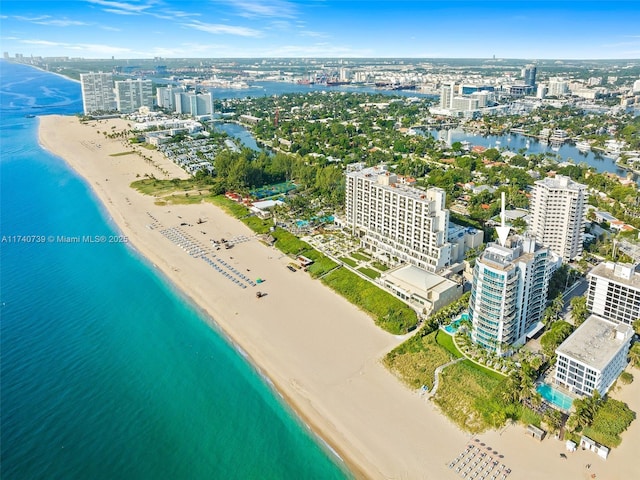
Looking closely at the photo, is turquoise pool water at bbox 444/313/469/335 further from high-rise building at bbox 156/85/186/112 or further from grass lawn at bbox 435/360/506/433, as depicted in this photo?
high-rise building at bbox 156/85/186/112

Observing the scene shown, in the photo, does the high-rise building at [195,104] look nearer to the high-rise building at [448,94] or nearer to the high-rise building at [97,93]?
the high-rise building at [97,93]

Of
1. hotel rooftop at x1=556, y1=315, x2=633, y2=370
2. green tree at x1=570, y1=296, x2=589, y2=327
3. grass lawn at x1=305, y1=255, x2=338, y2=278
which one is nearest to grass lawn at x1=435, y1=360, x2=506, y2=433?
hotel rooftop at x1=556, y1=315, x2=633, y2=370

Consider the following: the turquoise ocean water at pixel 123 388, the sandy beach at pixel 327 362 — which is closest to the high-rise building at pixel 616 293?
the sandy beach at pixel 327 362

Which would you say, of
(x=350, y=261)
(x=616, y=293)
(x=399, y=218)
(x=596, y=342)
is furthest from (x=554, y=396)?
(x=350, y=261)

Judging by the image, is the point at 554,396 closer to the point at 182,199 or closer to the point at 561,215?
the point at 561,215

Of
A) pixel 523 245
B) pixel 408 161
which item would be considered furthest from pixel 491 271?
pixel 408 161

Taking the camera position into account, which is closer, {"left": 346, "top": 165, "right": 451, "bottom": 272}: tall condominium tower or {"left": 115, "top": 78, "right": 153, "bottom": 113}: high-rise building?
{"left": 346, "top": 165, "right": 451, "bottom": 272}: tall condominium tower
